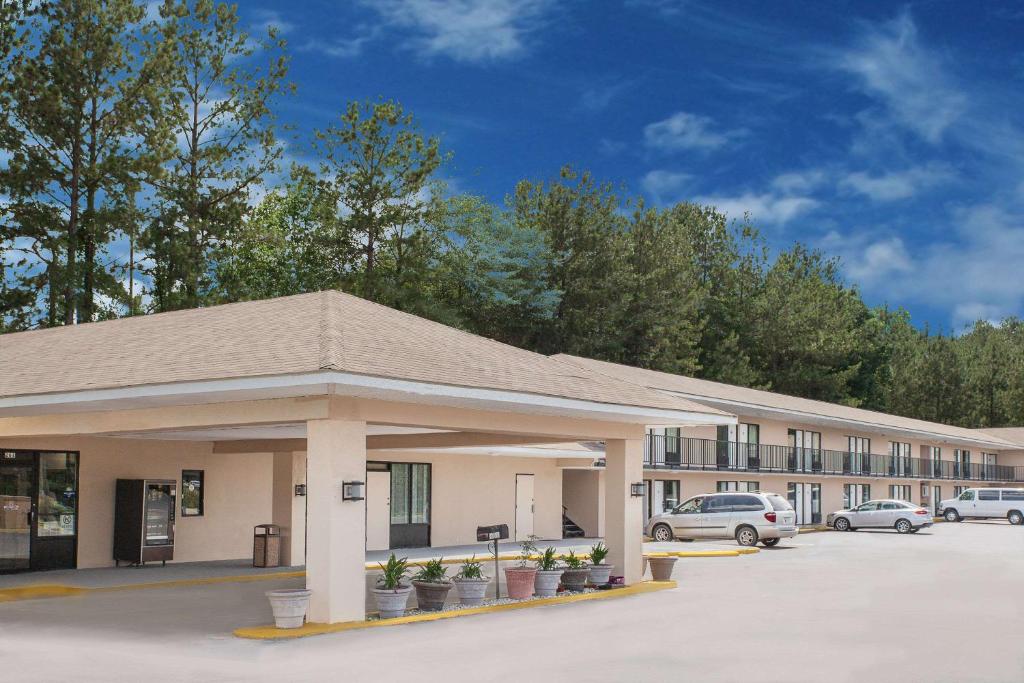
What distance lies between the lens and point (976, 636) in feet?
52.6

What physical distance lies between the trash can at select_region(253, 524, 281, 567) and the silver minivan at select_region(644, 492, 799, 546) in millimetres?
16469

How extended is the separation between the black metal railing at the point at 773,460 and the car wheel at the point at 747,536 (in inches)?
209

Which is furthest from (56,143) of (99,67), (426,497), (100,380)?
(100,380)

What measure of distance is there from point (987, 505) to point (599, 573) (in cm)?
4585

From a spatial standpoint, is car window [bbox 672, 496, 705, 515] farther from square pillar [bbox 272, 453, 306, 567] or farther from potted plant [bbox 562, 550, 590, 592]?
potted plant [bbox 562, 550, 590, 592]

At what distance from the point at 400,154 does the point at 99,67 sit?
15.4m

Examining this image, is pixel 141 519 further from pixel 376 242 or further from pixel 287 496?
pixel 376 242

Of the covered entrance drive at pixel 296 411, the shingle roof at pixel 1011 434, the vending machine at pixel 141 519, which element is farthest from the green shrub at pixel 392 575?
the shingle roof at pixel 1011 434

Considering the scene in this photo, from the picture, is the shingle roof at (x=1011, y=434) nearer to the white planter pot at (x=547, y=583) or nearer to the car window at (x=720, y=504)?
the car window at (x=720, y=504)

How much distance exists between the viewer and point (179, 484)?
27328mm

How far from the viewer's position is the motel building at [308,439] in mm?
16062

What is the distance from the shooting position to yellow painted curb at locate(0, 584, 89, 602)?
785 inches

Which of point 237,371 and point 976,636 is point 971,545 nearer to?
point 976,636

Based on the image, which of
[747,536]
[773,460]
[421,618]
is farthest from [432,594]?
[773,460]
